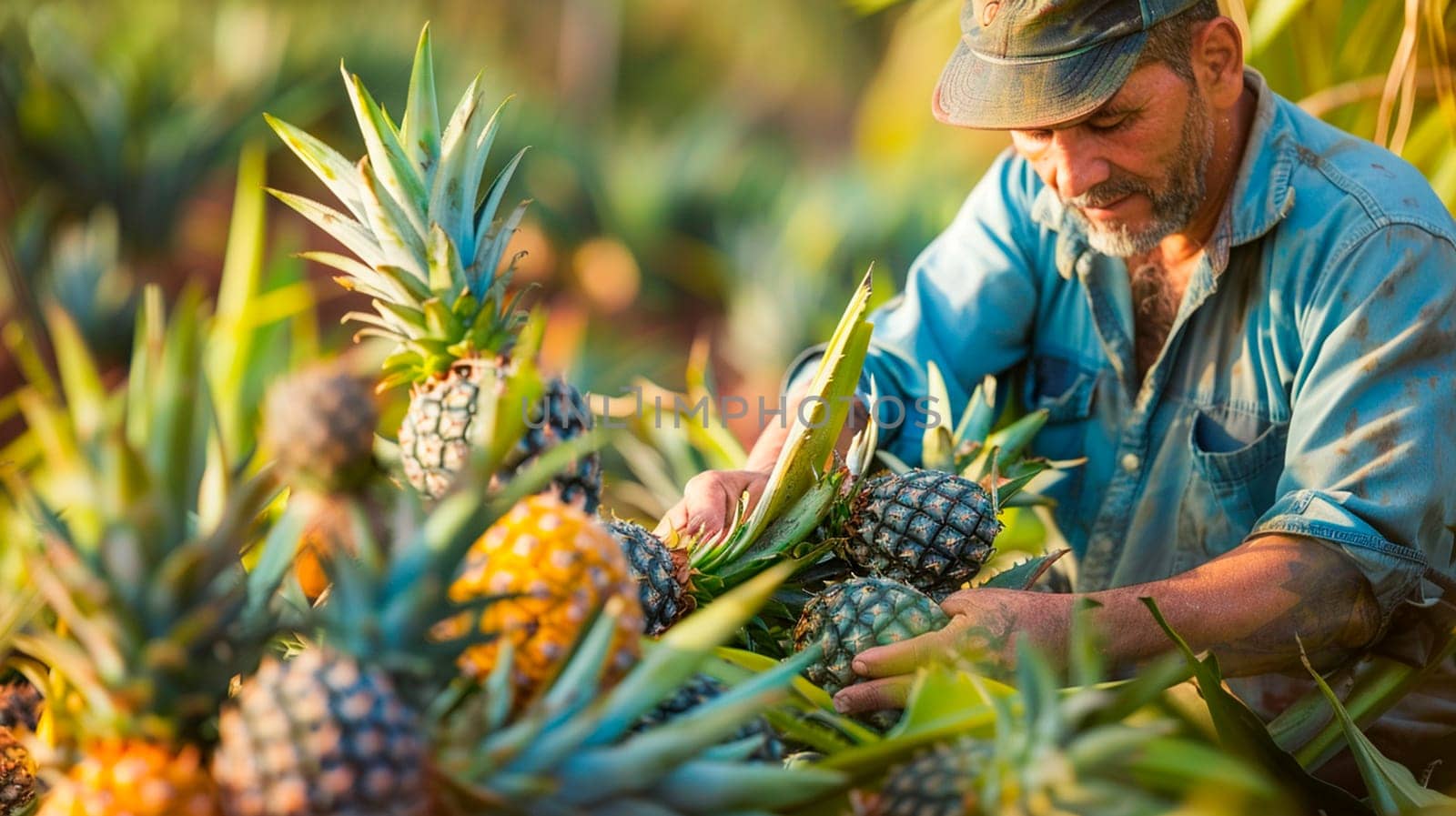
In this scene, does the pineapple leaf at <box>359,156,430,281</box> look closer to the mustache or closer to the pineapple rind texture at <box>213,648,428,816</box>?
the pineapple rind texture at <box>213,648,428,816</box>

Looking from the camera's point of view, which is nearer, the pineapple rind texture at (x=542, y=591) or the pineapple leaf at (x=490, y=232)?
the pineapple rind texture at (x=542, y=591)

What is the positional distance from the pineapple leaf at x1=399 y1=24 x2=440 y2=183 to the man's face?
101 cm

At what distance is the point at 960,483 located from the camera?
1.76 meters

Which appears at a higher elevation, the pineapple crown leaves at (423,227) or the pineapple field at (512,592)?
the pineapple crown leaves at (423,227)

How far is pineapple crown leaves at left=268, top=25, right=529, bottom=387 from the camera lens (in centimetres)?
146

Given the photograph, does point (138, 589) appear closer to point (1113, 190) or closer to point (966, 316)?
point (1113, 190)

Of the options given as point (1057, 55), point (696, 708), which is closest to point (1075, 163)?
point (1057, 55)

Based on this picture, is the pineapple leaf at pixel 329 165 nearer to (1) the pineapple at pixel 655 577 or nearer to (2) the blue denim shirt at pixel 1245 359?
(1) the pineapple at pixel 655 577

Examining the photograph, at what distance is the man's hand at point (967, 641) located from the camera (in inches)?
54.5

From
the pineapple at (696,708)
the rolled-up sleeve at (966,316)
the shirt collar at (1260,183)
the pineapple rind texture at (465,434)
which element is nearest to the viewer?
the pineapple at (696,708)

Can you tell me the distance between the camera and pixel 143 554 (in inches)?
38.7

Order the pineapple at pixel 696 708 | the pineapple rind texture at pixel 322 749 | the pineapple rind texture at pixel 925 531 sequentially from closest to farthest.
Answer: the pineapple rind texture at pixel 322 749 → the pineapple at pixel 696 708 → the pineapple rind texture at pixel 925 531

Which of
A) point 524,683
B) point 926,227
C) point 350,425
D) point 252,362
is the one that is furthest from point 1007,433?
point 926,227

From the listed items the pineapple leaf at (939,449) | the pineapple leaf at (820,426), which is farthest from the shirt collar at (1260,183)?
the pineapple leaf at (820,426)
